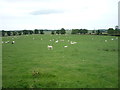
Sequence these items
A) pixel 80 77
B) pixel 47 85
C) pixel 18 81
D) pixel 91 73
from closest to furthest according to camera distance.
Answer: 1. pixel 47 85
2. pixel 18 81
3. pixel 80 77
4. pixel 91 73

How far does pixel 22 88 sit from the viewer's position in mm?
11062

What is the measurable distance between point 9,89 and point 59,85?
3.69 metres

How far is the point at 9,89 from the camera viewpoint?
11.0 meters

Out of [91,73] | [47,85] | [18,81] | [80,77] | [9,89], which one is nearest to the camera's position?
[9,89]

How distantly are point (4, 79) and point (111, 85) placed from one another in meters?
8.91

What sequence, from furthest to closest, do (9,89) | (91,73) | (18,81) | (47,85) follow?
(91,73)
(18,81)
(47,85)
(9,89)

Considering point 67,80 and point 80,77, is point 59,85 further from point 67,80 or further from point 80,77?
point 80,77

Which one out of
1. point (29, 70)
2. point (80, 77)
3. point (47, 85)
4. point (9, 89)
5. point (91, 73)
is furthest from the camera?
point (29, 70)

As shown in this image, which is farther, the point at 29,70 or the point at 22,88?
the point at 29,70

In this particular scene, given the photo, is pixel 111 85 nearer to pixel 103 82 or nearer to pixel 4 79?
pixel 103 82

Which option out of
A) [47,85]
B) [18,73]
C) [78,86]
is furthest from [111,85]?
[18,73]

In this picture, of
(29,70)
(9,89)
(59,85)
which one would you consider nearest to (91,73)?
(59,85)

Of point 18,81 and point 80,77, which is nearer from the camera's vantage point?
point 18,81

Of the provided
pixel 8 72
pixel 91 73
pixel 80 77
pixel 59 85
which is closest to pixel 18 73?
pixel 8 72
